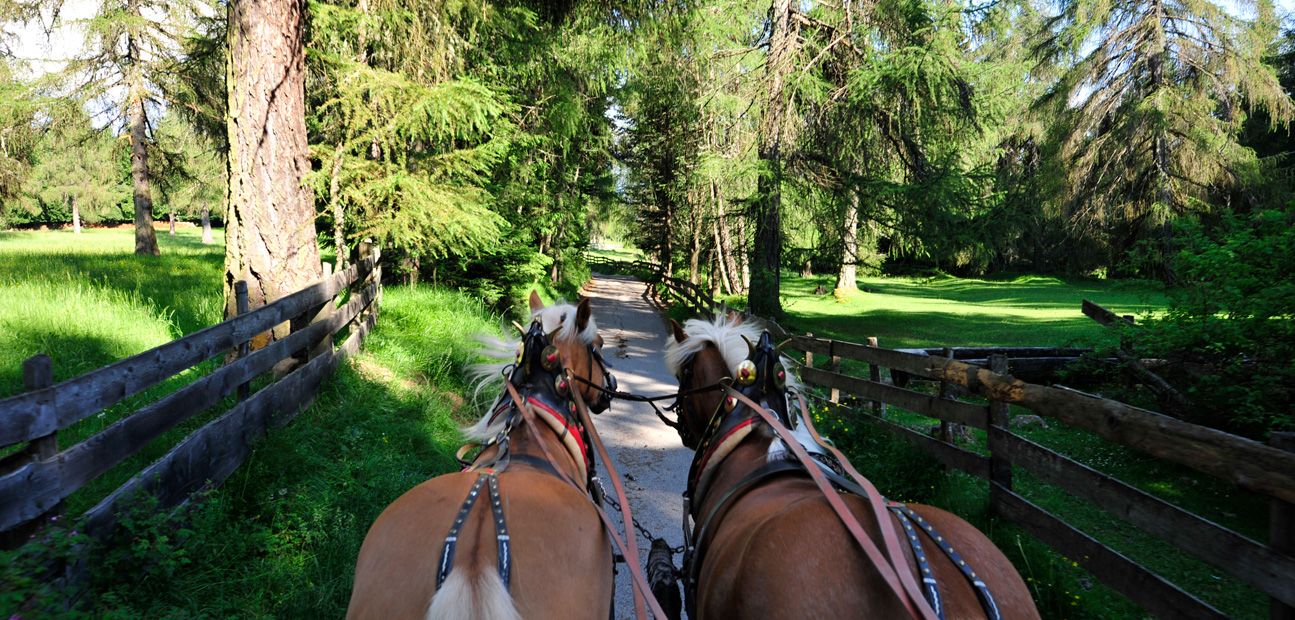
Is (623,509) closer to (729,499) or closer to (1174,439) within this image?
(729,499)

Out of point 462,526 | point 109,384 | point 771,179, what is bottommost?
point 462,526

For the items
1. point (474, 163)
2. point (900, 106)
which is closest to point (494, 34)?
point (474, 163)

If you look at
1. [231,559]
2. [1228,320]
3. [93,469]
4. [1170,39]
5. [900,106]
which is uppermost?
[1170,39]

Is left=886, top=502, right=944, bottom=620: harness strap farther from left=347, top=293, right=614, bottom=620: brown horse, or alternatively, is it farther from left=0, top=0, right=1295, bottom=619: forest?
left=0, top=0, right=1295, bottom=619: forest

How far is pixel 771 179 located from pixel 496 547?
11106 millimetres

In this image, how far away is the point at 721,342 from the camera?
350 centimetres

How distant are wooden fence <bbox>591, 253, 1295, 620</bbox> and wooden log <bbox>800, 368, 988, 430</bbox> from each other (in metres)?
0.01

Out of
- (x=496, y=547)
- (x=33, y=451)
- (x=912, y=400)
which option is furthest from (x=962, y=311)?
(x=33, y=451)

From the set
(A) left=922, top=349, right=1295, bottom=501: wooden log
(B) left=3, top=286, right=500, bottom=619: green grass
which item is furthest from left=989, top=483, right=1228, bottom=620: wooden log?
(B) left=3, top=286, right=500, bottom=619: green grass

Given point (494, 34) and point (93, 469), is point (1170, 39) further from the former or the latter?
point (93, 469)

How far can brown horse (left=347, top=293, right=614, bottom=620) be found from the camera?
176 centimetres

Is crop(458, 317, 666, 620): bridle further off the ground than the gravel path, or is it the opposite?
crop(458, 317, 666, 620): bridle

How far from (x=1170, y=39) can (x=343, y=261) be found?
2203cm

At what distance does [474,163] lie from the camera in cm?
859
